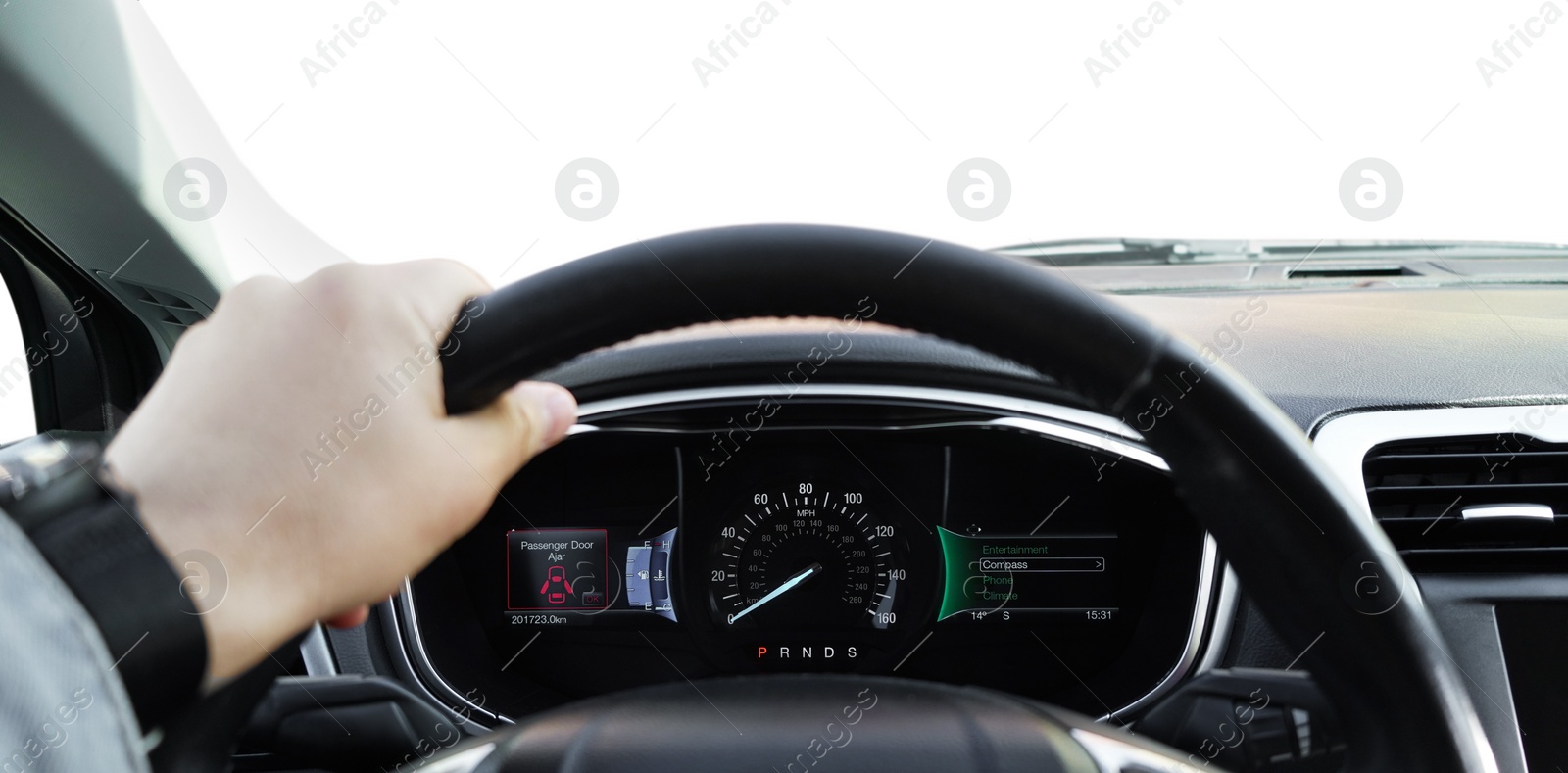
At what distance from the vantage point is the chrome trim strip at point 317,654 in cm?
150

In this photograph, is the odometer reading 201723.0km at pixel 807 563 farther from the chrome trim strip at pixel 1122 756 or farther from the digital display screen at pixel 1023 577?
the chrome trim strip at pixel 1122 756

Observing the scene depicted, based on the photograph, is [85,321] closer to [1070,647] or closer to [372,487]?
[372,487]

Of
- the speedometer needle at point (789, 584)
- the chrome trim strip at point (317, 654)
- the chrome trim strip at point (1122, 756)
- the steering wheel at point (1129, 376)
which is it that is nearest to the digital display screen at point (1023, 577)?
the speedometer needle at point (789, 584)

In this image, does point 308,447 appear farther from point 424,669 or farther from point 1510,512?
point 1510,512

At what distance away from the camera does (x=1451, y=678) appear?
0.63m

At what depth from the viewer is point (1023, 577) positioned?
5.71 ft

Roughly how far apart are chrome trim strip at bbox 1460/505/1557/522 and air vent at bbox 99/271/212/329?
1879 millimetres

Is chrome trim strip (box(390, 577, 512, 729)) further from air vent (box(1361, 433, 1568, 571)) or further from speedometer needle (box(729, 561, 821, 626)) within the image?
air vent (box(1361, 433, 1568, 571))

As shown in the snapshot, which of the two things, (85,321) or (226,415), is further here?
(85,321)

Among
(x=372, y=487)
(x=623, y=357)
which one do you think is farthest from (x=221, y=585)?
(x=623, y=357)

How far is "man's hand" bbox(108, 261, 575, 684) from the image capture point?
65 centimetres

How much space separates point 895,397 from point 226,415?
40.6 inches

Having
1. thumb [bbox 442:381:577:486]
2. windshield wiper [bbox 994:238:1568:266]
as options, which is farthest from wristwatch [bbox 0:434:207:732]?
windshield wiper [bbox 994:238:1568:266]

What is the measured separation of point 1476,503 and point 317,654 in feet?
5.36
